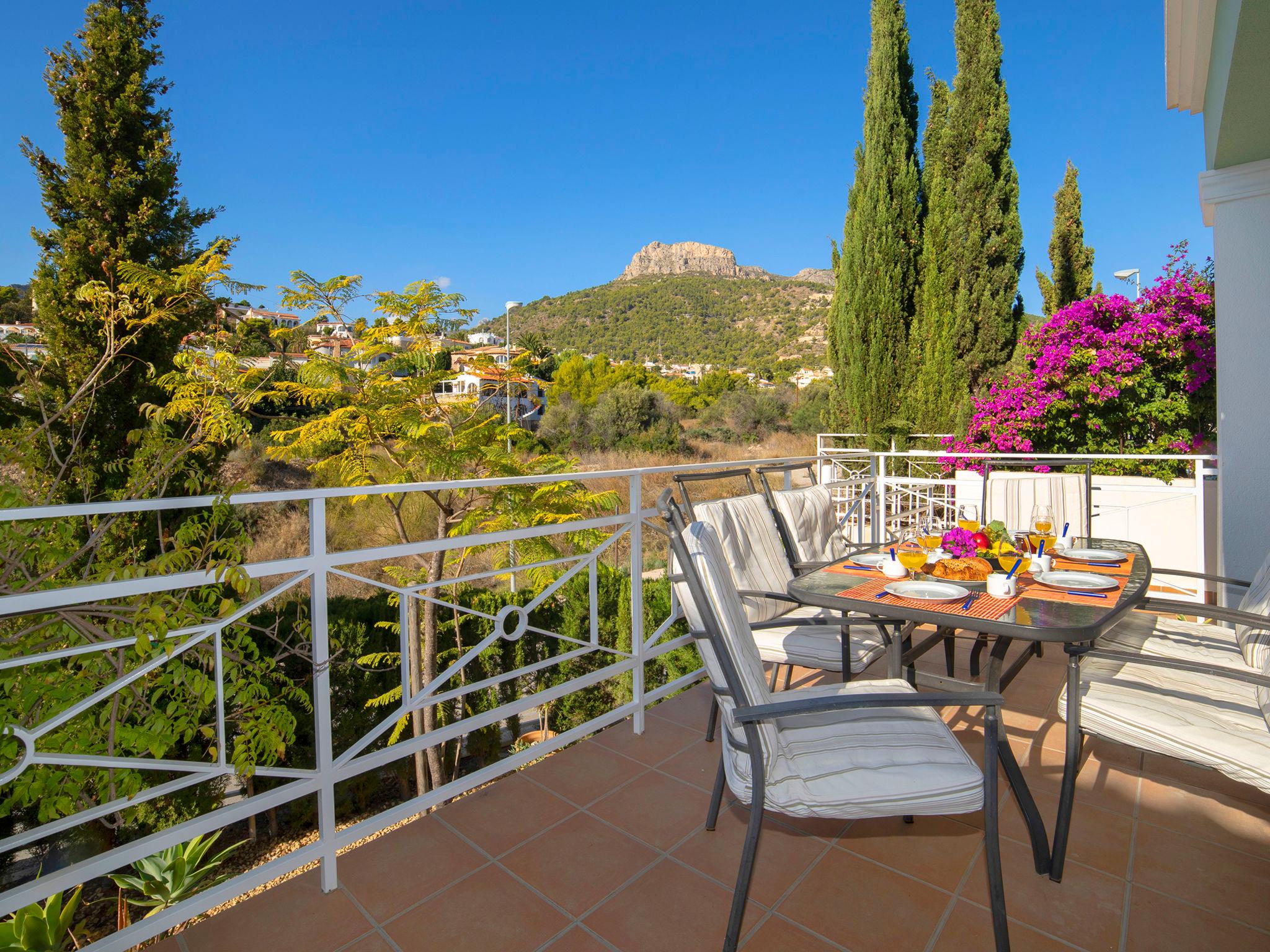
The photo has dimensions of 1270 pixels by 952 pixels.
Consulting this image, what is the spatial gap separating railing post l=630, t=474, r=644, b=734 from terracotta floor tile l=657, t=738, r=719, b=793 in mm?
247

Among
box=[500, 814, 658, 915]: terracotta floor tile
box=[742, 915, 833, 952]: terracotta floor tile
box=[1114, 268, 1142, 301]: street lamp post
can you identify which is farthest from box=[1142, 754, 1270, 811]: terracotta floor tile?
box=[1114, 268, 1142, 301]: street lamp post

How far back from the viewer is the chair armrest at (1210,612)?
1.60 m

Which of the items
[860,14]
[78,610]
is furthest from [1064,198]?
[78,610]

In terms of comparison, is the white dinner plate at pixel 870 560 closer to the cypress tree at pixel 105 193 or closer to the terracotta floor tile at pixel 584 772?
the terracotta floor tile at pixel 584 772

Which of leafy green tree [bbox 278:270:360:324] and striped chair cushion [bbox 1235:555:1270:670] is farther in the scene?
leafy green tree [bbox 278:270:360:324]

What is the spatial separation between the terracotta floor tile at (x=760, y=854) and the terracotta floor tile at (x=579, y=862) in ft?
0.46

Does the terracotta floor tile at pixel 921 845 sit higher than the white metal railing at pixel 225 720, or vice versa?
the white metal railing at pixel 225 720

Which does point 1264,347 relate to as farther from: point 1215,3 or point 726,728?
point 726,728

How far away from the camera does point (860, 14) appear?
40.5 ft

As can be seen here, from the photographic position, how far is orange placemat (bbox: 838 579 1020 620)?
1676 millimetres

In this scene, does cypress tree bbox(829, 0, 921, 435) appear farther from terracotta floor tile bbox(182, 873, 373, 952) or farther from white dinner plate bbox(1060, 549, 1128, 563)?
terracotta floor tile bbox(182, 873, 373, 952)

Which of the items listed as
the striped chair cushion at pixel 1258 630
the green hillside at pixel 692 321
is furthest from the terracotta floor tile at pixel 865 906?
the green hillside at pixel 692 321

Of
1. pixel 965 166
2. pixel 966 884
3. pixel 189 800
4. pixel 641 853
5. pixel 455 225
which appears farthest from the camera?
pixel 455 225

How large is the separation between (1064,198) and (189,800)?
13597mm
